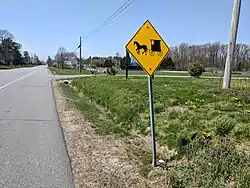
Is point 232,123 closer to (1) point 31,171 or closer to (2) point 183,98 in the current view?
(2) point 183,98

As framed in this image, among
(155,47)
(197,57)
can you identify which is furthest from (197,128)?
(197,57)

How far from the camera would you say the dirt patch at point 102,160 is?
4.00 meters

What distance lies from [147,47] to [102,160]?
7.20 ft

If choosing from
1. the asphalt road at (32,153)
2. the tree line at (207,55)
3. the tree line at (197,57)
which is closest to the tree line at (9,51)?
the tree line at (197,57)

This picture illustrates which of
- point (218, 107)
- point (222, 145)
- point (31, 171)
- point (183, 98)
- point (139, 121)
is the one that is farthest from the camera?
point (183, 98)

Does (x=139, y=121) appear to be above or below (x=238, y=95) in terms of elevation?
below

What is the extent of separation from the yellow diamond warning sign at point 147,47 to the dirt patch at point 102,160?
1.70 m

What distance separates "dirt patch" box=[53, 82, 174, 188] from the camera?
4.00 meters

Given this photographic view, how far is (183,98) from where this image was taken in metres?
8.45

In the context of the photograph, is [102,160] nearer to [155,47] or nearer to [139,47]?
[139,47]

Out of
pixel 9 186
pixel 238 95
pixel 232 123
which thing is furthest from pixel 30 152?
pixel 238 95

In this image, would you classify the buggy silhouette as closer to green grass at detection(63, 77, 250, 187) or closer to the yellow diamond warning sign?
the yellow diamond warning sign

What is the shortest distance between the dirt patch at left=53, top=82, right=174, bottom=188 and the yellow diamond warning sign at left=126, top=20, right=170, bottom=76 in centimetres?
170

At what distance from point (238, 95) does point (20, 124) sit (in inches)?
248
